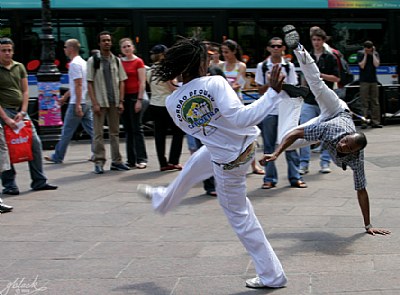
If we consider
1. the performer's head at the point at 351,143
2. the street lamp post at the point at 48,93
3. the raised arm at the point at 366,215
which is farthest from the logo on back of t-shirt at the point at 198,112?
the street lamp post at the point at 48,93

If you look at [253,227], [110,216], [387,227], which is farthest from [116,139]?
[253,227]

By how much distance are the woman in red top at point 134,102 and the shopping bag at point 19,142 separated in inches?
88.4

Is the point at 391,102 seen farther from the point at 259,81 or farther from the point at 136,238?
the point at 136,238

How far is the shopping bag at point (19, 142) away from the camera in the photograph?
8305mm

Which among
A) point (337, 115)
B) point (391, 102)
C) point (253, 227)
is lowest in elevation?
point (391, 102)

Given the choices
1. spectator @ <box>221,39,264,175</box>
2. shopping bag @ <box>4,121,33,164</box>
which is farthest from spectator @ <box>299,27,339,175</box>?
shopping bag @ <box>4,121,33,164</box>

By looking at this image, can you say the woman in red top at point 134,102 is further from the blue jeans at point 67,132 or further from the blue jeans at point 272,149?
the blue jeans at point 272,149

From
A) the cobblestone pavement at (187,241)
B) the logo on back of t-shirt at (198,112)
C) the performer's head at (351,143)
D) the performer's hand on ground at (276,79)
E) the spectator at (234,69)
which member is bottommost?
the cobblestone pavement at (187,241)

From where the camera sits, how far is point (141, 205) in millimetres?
→ 7910

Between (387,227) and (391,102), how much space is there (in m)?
10.2

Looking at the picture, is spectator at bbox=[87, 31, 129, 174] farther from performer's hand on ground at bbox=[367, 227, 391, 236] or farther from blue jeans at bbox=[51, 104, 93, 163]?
performer's hand on ground at bbox=[367, 227, 391, 236]

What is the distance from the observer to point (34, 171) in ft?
29.0

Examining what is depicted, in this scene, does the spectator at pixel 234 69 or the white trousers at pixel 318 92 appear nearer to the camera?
the white trousers at pixel 318 92

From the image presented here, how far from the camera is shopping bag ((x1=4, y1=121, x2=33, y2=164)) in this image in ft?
27.2
